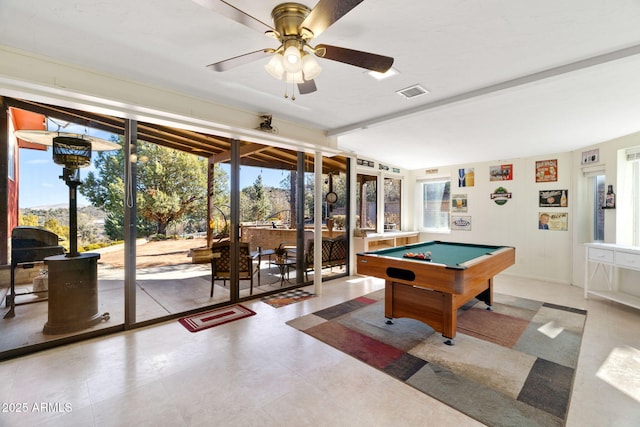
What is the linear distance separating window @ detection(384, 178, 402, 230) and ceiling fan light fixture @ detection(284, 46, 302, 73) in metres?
5.81

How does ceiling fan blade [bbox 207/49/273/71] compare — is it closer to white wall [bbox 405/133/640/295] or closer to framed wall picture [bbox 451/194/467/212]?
white wall [bbox 405/133/640/295]

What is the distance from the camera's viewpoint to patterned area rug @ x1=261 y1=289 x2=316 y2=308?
421 cm

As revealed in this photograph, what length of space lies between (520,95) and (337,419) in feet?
12.9

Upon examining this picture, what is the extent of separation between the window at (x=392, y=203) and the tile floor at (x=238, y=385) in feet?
15.2

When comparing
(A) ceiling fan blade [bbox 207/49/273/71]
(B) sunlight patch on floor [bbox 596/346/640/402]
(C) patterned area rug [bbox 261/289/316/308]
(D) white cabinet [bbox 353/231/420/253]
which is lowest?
(B) sunlight patch on floor [bbox 596/346/640/402]

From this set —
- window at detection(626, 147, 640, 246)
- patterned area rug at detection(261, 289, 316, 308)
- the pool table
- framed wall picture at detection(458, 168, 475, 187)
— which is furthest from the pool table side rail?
framed wall picture at detection(458, 168, 475, 187)

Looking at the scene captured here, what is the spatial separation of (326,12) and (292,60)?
373 millimetres

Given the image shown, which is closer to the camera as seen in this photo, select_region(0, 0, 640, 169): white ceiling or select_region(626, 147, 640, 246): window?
select_region(0, 0, 640, 169): white ceiling

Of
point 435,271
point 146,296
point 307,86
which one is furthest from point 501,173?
point 146,296

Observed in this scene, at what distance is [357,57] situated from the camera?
6.03ft

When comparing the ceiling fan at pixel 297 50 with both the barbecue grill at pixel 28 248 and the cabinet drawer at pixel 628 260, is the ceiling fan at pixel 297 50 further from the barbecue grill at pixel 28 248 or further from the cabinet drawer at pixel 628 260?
the cabinet drawer at pixel 628 260

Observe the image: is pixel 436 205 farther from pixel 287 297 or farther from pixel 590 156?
pixel 287 297

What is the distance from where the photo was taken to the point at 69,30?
2.13 metres

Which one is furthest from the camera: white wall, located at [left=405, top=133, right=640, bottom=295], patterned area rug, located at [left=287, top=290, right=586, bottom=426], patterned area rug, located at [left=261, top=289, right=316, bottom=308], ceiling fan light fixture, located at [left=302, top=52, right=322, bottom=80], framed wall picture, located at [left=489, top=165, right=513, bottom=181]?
framed wall picture, located at [left=489, top=165, right=513, bottom=181]
